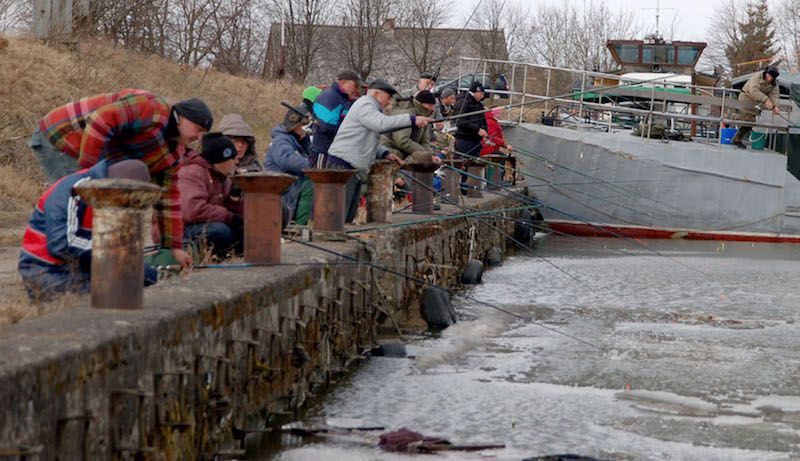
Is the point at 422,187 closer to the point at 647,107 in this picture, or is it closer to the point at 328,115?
the point at 328,115

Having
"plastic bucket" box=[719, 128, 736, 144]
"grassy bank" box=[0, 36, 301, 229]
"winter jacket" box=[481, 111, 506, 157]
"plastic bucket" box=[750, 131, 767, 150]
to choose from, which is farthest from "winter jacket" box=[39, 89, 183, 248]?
"plastic bucket" box=[719, 128, 736, 144]

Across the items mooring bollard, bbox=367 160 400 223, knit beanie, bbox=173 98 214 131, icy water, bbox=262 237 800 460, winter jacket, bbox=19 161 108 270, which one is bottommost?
icy water, bbox=262 237 800 460

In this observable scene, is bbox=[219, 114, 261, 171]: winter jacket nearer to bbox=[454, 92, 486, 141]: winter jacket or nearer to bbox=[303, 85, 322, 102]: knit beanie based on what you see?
bbox=[303, 85, 322, 102]: knit beanie

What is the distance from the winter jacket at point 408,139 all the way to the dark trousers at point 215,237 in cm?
576

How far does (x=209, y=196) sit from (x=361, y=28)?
34.6 metres

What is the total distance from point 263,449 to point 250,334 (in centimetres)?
61

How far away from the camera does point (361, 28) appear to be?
4278cm

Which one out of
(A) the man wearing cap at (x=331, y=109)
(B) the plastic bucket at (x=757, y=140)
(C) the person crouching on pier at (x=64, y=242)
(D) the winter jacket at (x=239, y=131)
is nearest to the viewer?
(C) the person crouching on pier at (x=64, y=242)

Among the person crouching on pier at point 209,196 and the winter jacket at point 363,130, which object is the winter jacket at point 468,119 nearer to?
the winter jacket at point 363,130

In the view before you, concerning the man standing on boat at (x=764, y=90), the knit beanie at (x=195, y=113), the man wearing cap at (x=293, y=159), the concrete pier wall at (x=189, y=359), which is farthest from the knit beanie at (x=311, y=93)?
the man standing on boat at (x=764, y=90)

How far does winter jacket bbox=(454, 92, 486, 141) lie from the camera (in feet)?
62.5

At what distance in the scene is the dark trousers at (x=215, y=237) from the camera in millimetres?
8578

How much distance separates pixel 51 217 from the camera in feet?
20.5

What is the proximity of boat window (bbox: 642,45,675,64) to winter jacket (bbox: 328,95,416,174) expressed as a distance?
2219 cm
